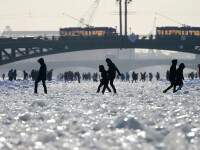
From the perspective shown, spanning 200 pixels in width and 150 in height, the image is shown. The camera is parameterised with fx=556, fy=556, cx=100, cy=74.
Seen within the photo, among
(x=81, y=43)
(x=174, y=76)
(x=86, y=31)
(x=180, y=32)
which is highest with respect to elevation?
(x=86, y=31)

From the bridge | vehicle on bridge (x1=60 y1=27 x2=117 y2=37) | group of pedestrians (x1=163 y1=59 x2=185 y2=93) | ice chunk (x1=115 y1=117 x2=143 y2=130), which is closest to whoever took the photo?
ice chunk (x1=115 y1=117 x2=143 y2=130)

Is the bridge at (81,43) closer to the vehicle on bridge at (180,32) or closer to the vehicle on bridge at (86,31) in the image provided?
the vehicle on bridge at (180,32)

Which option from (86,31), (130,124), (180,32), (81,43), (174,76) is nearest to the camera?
(130,124)

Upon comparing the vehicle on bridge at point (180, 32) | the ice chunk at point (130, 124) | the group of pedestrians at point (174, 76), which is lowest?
the group of pedestrians at point (174, 76)

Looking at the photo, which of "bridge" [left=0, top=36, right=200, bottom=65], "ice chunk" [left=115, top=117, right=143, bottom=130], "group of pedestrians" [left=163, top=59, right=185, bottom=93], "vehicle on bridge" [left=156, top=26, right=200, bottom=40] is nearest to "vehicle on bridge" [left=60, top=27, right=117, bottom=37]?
"bridge" [left=0, top=36, right=200, bottom=65]

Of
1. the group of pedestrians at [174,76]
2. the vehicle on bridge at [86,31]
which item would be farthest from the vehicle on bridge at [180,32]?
the group of pedestrians at [174,76]

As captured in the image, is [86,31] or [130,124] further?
[86,31]

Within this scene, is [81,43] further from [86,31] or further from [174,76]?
[174,76]

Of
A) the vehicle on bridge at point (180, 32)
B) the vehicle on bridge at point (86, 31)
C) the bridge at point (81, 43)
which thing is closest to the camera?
the bridge at point (81, 43)

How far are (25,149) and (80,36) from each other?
7129 cm

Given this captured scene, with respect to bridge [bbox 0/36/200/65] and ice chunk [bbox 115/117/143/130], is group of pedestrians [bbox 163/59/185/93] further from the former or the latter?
bridge [bbox 0/36/200/65]

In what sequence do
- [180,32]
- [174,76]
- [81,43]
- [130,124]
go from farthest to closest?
[180,32]
[81,43]
[174,76]
[130,124]

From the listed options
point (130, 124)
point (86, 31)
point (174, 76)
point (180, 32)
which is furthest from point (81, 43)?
point (130, 124)

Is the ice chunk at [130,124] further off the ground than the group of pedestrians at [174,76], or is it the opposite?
the ice chunk at [130,124]
